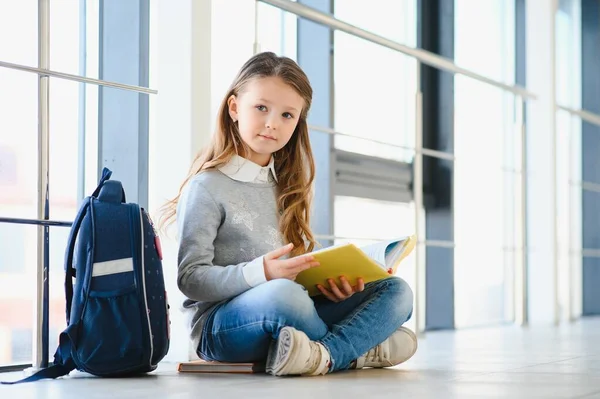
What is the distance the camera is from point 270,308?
1.27 m

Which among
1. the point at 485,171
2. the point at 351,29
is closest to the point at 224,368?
the point at 351,29

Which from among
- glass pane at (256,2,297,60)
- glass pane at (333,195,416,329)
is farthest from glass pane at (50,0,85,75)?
glass pane at (333,195,416,329)

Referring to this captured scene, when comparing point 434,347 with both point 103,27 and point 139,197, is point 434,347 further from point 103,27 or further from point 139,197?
point 103,27

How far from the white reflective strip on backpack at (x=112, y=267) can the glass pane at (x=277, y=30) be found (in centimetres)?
119

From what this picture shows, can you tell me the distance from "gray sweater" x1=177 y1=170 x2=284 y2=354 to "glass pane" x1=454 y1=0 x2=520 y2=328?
1.69 m

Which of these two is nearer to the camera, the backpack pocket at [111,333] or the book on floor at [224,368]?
the backpack pocket at [111,333]

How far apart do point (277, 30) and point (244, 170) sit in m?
1.09

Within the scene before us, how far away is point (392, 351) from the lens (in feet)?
4.73

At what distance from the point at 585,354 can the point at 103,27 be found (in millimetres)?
1212

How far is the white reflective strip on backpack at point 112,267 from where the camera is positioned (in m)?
1.25

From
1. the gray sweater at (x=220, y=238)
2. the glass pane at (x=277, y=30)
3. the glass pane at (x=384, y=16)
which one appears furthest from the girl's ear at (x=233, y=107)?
the glass pane at (x=384, y=16)

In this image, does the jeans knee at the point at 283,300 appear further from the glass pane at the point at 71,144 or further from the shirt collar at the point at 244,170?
the glass pane at the point at 71,144

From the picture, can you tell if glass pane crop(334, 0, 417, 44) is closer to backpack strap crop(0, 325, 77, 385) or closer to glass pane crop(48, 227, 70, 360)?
glass pane crop(48, 227, 70, 360)

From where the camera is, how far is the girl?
4.19ft
